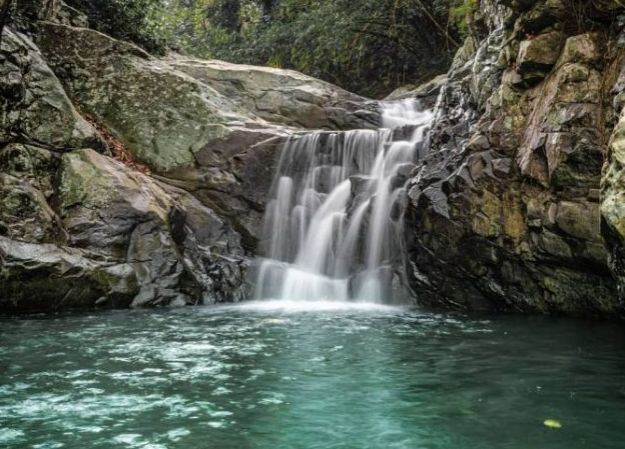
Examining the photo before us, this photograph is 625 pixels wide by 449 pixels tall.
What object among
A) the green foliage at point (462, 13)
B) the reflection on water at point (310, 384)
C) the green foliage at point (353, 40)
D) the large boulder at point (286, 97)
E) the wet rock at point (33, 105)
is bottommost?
the reflection on water at point (310, 384)

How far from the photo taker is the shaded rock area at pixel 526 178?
27.9ft

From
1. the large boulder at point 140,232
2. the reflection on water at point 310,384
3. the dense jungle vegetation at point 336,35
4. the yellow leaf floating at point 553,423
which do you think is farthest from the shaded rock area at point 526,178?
the dense jungle vegetation at point 336,35

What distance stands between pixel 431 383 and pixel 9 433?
3408 millimetres

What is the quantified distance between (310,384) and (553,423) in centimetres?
207

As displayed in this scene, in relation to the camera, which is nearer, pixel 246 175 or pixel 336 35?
pixel 246 175

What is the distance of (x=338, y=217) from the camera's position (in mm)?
12828

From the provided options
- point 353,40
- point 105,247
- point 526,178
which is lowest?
point 105,247

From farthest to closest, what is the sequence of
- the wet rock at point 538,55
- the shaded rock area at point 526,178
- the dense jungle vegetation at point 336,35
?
1. the dense jungle vegetation at point 336,35
2. the wet rock at point 538,55
3. the shaded rock area at point 526,178

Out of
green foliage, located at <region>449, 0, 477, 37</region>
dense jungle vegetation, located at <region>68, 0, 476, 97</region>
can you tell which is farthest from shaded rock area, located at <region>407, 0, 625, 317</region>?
dense jungle vegetation, located at <region>68, 0, 476, 97</region>

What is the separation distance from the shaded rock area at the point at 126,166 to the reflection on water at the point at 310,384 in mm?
1651

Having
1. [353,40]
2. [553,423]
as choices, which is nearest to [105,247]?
[553,423]

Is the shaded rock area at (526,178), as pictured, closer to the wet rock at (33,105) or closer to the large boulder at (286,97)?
the large boulder at (286,97)

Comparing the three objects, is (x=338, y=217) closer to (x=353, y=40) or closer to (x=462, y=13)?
(x=462, y=13)

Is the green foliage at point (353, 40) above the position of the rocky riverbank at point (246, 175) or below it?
above
